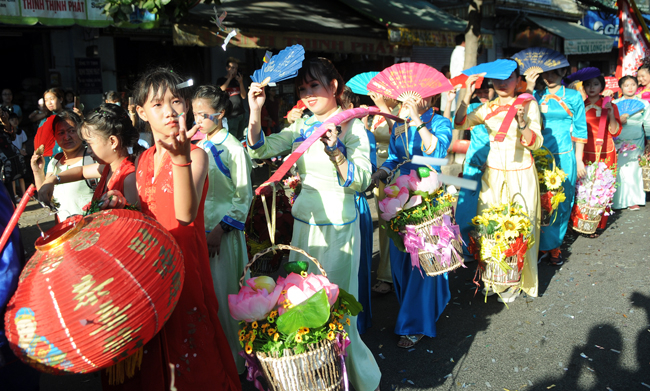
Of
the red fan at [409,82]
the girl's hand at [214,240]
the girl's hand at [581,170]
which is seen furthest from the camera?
the girl's hand at [581,170]

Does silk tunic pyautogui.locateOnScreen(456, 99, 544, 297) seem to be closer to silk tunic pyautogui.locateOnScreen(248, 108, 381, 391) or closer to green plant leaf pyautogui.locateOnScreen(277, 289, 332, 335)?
silk tunic pyautogui.locateOnScreen(248, 108, 381, 391)

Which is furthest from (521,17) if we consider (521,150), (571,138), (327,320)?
(327,320)

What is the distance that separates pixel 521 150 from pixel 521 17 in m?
13.6

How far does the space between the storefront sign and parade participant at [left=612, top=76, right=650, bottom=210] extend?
14.8ft

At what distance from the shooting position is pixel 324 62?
289cm

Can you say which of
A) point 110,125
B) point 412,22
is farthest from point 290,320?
point 412,22

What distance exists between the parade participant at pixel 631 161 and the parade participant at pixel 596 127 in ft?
2.42

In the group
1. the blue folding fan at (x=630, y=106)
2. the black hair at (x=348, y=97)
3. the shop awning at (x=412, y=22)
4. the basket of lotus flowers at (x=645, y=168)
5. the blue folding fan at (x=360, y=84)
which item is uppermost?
the shop awning at (x=412, y=22)

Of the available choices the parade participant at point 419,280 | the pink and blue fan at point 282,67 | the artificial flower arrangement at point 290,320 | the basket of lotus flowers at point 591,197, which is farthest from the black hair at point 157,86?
the basket of lotus flowers at point 591,197

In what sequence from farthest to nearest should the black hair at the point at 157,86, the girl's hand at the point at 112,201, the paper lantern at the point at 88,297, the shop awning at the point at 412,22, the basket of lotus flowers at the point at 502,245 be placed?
the shop awning at the point at 412,22 → the basket of lotus flowers at the point at 502,245 → the black hair at the point at 157,86 → the girl's hand at the point at 112,201 → the paper lantern at the point at 88,297

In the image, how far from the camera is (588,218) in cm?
566

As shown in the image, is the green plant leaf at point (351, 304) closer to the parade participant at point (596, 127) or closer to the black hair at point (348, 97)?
the black hair at point (348, 97)

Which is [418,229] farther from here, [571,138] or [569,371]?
[571,138]

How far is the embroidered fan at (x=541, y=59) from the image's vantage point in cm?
497
